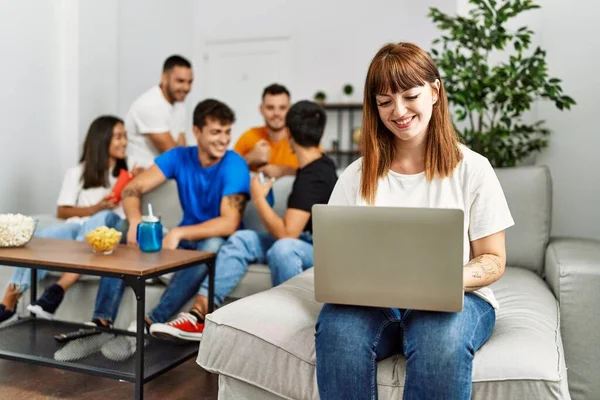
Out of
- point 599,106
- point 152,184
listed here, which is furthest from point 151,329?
point 599,106

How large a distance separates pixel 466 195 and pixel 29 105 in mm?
3062

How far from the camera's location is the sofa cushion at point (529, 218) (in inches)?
103

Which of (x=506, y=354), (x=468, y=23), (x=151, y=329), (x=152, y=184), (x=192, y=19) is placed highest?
(x=192, y=19)

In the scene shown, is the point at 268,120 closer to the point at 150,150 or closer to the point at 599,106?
the point at 150,150

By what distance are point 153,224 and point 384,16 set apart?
4.24 meters

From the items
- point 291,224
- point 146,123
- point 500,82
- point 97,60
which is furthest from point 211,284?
point 97,60

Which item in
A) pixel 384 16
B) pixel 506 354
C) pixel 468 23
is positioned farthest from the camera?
pixel 384 16

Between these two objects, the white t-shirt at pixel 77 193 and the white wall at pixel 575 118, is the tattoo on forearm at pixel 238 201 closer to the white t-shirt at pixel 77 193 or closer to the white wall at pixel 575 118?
the white t-shirt at pixel 77 193

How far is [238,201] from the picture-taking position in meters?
2.90

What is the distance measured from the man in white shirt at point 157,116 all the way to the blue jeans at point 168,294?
1206mm

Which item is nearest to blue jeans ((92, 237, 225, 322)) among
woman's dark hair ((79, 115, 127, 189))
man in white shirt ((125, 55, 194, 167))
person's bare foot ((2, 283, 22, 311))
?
person's bare foot ((2, 283, 22, 311))

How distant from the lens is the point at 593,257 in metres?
2.31

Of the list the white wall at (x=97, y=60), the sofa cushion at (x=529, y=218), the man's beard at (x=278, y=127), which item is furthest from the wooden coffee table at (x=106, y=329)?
the white wall at (x=97, y=60)

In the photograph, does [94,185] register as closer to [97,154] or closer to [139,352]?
[97,154]
